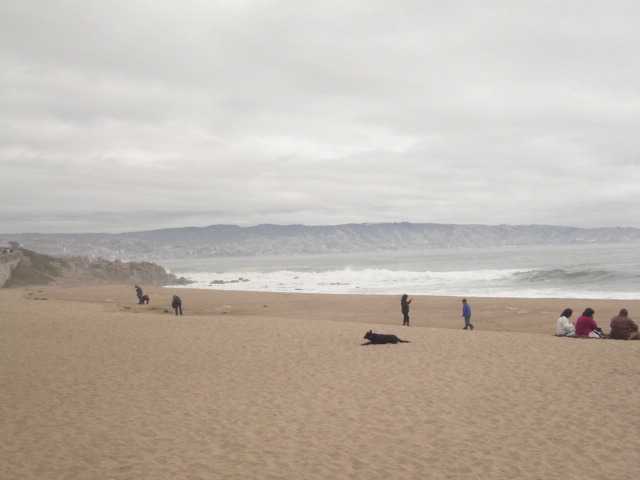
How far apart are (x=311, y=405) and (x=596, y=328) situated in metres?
10.8

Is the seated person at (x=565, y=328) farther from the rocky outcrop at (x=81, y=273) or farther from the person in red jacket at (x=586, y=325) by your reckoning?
the rocky outcrop at (x=81, y=273)

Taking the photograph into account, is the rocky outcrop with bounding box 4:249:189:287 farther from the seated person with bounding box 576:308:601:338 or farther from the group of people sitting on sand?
the seated person with bounding box 576:308:601:338

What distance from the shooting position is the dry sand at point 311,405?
6.23 meters

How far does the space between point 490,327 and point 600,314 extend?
5820mm

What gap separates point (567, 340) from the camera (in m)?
14.4

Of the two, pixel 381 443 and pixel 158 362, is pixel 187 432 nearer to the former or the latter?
pixel 381 443

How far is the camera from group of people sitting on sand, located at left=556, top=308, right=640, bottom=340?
46.6 feet

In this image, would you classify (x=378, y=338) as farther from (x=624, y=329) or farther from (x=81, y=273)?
(x=81, y=273)

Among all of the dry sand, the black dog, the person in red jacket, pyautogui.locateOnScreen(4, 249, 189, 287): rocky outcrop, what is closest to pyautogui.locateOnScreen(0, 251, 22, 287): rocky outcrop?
pyautogui.locateOnScreen(4, 249, 189, 287): rocky outcrop

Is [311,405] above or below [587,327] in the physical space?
below

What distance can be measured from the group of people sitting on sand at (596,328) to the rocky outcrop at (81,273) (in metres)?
52.2

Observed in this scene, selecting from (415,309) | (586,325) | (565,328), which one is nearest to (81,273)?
(415,309)

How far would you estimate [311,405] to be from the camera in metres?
8.73

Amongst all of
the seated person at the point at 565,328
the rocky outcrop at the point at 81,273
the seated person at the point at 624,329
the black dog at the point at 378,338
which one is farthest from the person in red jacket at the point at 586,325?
the rocky outcrop at the point at 81,273
